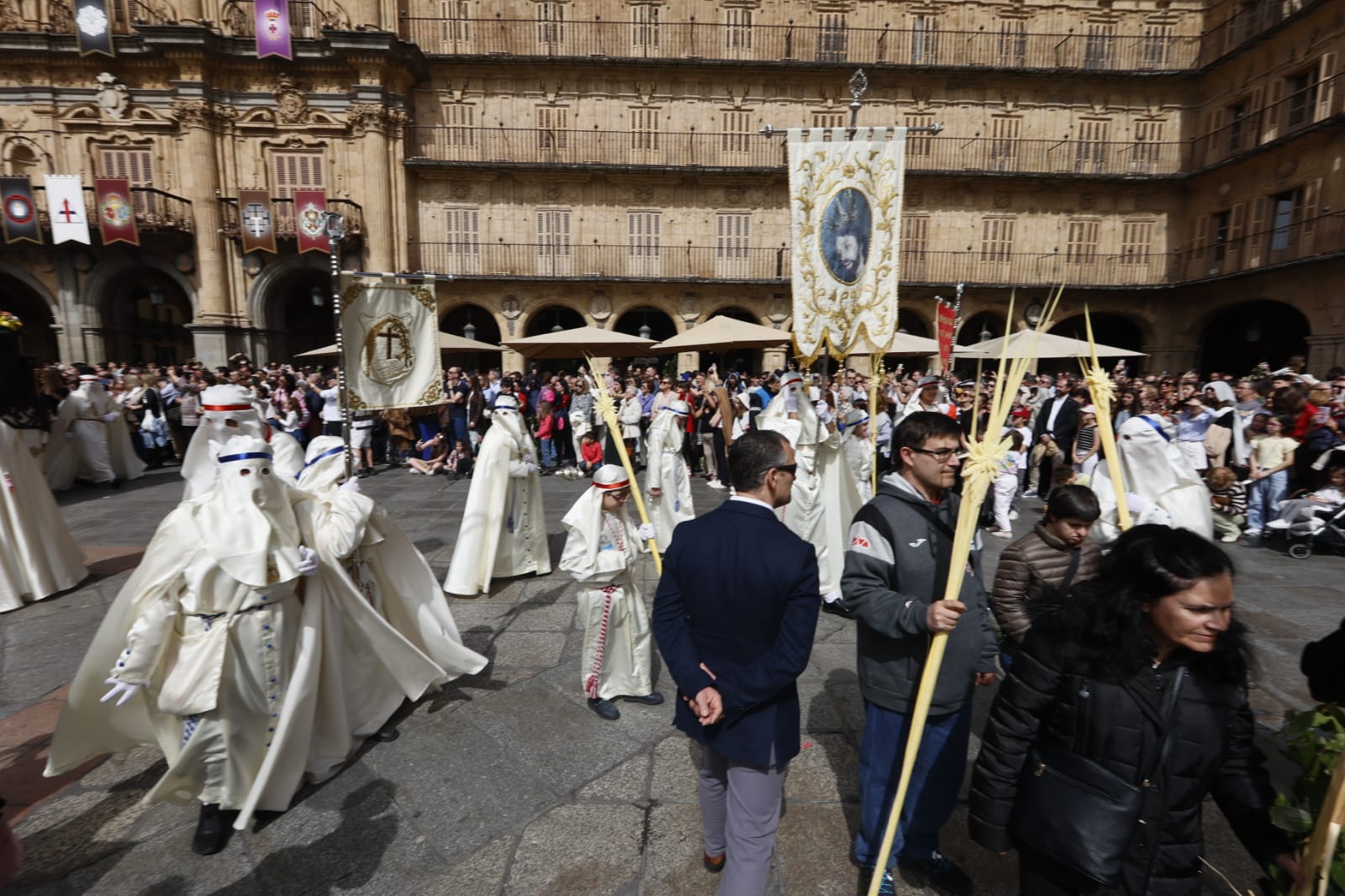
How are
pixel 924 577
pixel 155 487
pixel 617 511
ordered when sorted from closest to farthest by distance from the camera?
pixel 924 577
pixel 617 511
pixel 155 487

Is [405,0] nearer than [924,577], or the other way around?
[924,577]

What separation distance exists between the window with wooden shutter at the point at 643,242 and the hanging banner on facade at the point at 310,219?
28.4ft

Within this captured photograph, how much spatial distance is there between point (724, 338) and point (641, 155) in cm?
1209

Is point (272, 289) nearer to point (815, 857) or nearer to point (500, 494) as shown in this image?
point (500, 494)

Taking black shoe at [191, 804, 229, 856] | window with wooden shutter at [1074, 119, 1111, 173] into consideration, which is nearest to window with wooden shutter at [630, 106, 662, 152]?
window with wooden shutter at [1074, 119, 1111, 173]

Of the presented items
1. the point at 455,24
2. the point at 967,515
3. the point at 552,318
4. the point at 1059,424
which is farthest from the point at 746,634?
the point at 455,24

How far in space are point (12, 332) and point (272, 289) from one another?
1502cm

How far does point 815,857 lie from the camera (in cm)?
246

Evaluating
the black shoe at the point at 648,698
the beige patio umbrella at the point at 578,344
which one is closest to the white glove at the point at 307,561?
the black shoe at the point at 648,698

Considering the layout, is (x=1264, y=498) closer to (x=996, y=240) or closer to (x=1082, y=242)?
(x=996, y=240)

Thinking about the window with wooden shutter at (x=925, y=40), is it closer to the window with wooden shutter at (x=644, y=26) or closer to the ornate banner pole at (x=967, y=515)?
the window with wooden shutter at (x=644, y=26)

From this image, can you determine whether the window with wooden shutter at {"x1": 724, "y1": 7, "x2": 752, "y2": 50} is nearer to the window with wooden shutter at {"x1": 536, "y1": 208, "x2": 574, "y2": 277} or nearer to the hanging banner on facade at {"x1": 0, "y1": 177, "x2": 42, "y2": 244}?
the window with wooden shutter at {"x1": 536, "y1": 208, "x2": 574, "y2": 277}

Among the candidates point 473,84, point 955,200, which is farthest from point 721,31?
point 955,200

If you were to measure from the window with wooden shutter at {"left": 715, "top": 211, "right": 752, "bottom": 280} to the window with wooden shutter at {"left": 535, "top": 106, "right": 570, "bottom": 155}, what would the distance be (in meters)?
5.44
